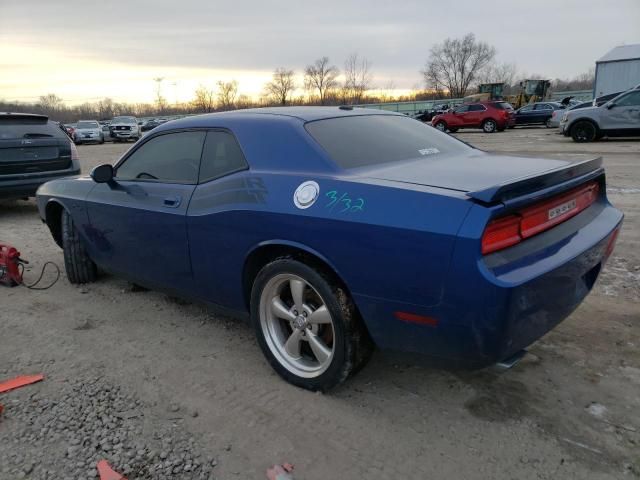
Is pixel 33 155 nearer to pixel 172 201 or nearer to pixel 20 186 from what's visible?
pixel 20 186

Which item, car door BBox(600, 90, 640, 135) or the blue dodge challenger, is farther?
car door BBox(600, 90, 640, 135)

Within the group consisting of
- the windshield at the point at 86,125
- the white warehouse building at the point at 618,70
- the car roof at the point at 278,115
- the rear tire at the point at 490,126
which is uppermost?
the white warehouse building at the point at 618,70

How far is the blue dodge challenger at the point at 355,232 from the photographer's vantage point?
2039mm

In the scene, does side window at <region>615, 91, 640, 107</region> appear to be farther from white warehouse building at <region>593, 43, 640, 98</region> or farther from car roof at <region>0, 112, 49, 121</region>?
white warehouse building at <region>593, 43, 640, 98</region>

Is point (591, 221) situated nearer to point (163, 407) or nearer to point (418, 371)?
point (418, 371)

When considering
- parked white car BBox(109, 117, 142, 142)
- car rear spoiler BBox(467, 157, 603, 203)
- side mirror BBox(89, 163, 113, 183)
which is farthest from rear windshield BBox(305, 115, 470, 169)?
parked white car BBox(109, 117, 142, 142)

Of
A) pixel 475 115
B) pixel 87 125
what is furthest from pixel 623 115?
pixel 87 125

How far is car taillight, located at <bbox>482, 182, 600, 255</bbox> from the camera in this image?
6.64ft

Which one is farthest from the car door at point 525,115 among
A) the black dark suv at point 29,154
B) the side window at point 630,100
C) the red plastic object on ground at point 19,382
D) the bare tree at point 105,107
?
the bare tree at point 105,107

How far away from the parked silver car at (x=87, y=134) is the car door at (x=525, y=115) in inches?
970

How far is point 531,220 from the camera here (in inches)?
87.6

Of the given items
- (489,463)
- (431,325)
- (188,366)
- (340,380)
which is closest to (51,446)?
(188,366)

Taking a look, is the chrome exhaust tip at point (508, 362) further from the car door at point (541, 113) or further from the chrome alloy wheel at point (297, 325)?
the car door at point (541, 113)

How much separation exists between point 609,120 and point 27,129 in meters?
15.4
